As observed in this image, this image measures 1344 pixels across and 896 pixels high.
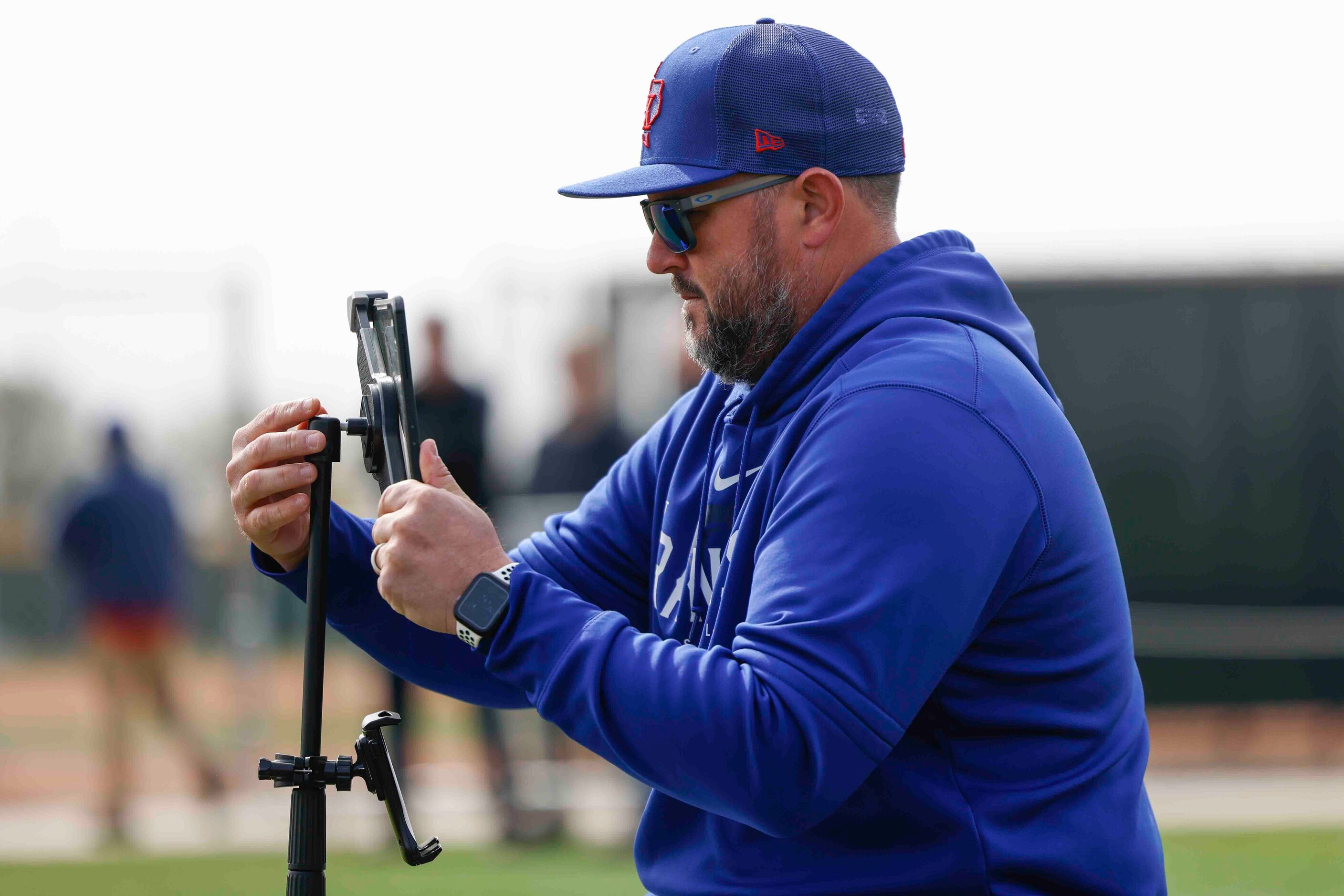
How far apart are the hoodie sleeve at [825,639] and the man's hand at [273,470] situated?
422 millimetres

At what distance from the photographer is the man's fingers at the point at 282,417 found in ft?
6.48

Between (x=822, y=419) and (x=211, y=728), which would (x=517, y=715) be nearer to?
(x=211, y=728)

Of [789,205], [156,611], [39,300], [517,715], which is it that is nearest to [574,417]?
[517,715]

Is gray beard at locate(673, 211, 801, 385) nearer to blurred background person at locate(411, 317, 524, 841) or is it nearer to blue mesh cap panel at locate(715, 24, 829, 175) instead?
blue mesh cap panel at locate(715, 24, 829, 175)

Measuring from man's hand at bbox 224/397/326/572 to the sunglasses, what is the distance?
57 centimetres

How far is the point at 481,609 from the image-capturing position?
169cm

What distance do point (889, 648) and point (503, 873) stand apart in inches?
183

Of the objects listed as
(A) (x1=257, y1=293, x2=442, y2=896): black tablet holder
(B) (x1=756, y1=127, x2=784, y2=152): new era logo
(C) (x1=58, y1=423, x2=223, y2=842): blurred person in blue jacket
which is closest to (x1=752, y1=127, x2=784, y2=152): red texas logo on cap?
(B) (x1=756, y1=127, x2=784, y2=152): new era logo

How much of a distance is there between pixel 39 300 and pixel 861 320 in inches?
271

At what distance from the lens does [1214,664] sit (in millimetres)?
9562

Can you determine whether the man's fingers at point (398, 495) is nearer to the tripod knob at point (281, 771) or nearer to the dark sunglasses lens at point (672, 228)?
the tripod knob at point (281, 771)

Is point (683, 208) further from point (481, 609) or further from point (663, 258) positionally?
point (481, 609)

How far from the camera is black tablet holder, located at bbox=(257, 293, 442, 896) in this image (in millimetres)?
1782

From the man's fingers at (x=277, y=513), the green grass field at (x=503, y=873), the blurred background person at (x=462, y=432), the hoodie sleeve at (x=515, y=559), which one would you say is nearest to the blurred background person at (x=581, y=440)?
the blurred background person at (x=462, y=432)
